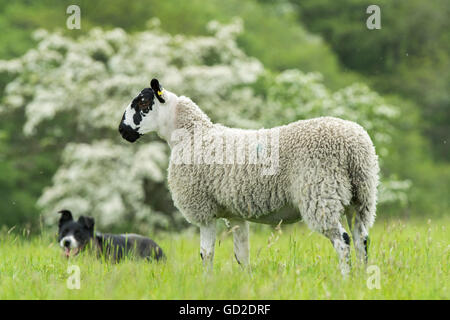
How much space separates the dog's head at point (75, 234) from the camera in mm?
6508

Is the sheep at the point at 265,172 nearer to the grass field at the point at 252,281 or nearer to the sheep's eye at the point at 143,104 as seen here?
the sheep's eye at the point at 143,104

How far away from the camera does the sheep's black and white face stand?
566 cm

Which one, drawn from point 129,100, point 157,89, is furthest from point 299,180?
point 129,100

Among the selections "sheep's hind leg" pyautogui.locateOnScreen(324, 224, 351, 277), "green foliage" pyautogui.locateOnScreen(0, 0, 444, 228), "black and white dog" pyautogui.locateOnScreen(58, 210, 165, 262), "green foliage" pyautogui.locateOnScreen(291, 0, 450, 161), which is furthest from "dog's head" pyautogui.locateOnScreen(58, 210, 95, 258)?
"green foliage" pyautogui.locateOnScreen(291, 0, 450, 161)

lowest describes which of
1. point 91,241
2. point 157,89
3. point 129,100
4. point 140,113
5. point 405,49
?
point 91,241

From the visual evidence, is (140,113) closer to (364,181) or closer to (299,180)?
(299,180)

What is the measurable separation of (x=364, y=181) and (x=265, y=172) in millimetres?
781

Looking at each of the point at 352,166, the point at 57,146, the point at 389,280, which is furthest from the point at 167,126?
the point at 57,146

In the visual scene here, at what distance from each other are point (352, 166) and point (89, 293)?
2.17 metres

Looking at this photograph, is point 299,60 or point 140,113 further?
point 299,60

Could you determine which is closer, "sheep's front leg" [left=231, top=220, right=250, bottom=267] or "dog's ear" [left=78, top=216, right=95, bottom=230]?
"sheep's front leg" [left=231, top=220, right=250, bottom=267]

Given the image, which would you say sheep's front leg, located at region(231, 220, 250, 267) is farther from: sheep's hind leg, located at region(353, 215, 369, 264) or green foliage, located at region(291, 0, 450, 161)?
green foliage, located at region(291, 0, 450, 161)

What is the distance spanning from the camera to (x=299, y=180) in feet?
15.7

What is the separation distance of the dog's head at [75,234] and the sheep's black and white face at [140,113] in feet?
4.73
